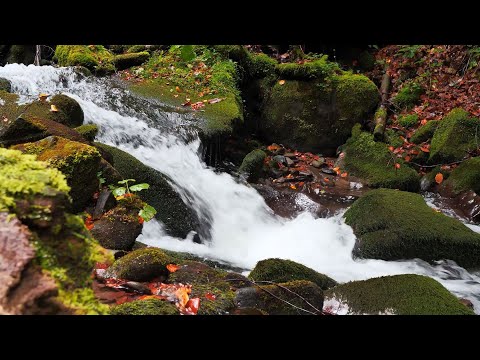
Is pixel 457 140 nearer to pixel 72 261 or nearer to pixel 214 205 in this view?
pixel 214 205

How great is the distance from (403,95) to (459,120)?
2927 millimetres

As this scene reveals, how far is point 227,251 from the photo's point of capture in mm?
5957

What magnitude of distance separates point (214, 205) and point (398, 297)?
443 cm

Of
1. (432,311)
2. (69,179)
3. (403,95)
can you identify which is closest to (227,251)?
(69,179)

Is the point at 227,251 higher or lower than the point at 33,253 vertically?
lower

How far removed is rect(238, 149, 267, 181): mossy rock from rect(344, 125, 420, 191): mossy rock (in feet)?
7.64

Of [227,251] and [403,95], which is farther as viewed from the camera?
[403,95]

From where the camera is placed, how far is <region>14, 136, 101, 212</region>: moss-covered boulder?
3.69m

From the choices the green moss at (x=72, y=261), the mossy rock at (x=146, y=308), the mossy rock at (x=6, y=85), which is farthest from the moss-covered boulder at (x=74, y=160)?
the mossy rock at (x=6, y=85)

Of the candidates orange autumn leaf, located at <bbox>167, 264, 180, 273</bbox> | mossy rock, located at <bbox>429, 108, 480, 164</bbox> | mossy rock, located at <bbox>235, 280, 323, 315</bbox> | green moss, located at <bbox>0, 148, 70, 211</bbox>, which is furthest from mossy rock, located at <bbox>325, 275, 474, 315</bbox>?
mossy rock, located at <bbox>429, 108, 480, 164</bbox>

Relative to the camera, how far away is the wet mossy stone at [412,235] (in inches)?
212
